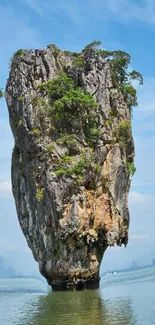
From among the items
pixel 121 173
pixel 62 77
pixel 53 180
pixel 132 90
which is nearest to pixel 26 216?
pixel 53 180

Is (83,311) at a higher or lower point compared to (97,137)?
lower

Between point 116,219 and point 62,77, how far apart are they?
8.73 m

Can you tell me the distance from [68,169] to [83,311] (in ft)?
28.8

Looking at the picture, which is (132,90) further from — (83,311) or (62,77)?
(83,311)

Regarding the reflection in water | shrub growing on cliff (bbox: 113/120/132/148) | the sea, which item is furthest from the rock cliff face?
the sea

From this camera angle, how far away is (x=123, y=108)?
27.6 meters

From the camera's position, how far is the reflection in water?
1515cm

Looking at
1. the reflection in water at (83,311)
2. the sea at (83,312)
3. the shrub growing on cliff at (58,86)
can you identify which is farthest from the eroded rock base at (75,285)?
the shrub growing on cliff at (58,86)

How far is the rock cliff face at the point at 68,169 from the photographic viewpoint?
24.1 meters

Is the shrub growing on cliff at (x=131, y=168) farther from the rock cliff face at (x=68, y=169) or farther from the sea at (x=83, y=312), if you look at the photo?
the sea at (x=83, y=312)

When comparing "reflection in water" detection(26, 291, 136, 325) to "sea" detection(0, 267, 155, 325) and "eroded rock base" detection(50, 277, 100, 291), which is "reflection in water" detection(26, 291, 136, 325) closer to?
"sea" detection(0, 267, 155, 325)

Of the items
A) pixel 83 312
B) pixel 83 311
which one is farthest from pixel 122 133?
pixel 83 312

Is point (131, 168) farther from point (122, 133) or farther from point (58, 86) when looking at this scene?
point (58, 86)

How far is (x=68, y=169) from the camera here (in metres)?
24.2
